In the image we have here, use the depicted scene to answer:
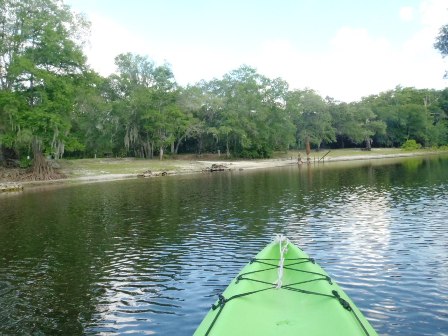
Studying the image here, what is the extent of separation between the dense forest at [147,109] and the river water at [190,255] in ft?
70.1

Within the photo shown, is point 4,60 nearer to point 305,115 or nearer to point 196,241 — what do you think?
point 196,241

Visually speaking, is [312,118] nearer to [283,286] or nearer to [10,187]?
[10,187]

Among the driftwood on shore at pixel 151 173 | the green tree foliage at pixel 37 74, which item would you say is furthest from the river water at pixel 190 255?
the driftwood on shore at pixel 151 173

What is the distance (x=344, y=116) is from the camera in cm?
9781

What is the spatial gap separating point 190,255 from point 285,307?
25.7 feet

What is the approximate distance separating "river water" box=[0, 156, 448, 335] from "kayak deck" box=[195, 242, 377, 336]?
1779mm

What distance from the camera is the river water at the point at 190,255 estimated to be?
952 cm

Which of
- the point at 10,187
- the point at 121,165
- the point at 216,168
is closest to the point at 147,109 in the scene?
the point at 121,165

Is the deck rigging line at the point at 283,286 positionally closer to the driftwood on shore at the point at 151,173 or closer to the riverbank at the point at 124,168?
the riverbank at the point at 124,168

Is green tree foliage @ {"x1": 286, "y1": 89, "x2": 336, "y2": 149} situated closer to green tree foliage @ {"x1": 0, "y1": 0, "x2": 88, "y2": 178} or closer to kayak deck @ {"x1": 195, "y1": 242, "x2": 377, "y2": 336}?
green tree foliage @ {"x1": 0, "y1": 0, "x2": 88, "y2": 178}

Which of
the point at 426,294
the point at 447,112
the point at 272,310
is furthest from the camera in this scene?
the point at 447,112

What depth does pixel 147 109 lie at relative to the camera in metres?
68.1

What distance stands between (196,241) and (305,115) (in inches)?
3174

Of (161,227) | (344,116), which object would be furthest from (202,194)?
(344,116)
